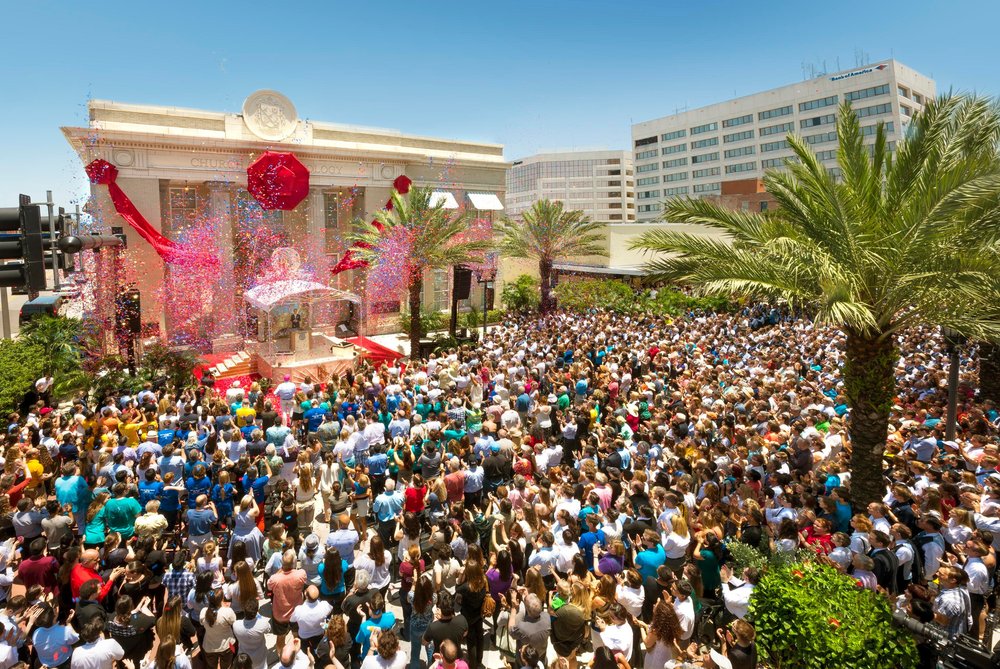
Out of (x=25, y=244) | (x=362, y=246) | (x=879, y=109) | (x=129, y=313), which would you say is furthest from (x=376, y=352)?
(x=879, y=109)

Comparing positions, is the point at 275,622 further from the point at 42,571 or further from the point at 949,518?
the point at 949,518

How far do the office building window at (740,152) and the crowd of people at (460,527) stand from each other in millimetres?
73957

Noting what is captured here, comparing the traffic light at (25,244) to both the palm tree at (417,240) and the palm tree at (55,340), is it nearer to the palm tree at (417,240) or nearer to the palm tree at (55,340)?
the palm tree at (55,340)

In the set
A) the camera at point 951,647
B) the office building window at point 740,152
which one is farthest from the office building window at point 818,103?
the camera at point 951,647

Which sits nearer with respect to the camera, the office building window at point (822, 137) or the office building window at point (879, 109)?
the office building window at point (879, 109)

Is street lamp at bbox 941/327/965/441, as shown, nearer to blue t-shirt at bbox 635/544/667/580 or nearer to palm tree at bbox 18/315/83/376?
blue t-shirt at bbox 635/544/667/580

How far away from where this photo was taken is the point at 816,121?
237 ft

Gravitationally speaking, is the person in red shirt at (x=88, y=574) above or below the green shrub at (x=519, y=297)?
below

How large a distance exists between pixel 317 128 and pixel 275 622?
27.6 metres

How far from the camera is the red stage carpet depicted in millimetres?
24344

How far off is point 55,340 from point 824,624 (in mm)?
20794

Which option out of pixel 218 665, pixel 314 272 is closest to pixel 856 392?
pixel 218 665

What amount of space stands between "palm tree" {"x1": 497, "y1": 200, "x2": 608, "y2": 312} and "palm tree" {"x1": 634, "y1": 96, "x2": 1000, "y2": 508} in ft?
78.7

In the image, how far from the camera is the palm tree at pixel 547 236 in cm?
3306
